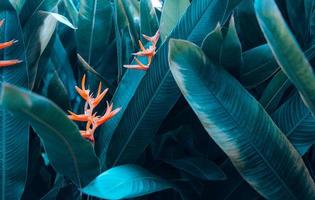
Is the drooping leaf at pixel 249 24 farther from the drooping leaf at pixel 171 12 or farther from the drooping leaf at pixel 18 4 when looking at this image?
the drooping leaf at pixel 18 4

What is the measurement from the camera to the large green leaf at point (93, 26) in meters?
0.92

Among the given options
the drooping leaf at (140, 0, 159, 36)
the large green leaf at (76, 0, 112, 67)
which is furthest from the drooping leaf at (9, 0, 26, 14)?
the drooping leaf at (140, 0, 159, 36)

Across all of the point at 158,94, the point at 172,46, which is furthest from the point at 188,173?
the point at 172,46

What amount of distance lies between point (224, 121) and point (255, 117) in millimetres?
46

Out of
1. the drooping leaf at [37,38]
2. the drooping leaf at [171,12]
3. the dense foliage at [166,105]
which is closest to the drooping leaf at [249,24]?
the dense foliage at [166,105]

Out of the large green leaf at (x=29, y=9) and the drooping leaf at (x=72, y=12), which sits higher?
the large green leaf at (x=29, y=9)

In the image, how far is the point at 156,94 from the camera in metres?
0.71

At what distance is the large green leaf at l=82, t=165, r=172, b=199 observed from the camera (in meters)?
0.60

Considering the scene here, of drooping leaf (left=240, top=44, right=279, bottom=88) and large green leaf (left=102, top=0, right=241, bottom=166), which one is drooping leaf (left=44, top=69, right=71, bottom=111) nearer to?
large green leaf (left=102, top=0, right=241, bottom=166)

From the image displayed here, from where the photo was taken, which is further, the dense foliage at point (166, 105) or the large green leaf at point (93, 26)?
the large green leaf at point (93, 26)

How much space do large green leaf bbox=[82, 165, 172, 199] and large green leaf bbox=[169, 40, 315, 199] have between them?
129 mm

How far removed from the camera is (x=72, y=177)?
2.20ft

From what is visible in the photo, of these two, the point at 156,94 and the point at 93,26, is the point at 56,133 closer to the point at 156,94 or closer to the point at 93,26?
the point at 156,94

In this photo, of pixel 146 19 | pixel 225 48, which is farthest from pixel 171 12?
pixel 225 48
